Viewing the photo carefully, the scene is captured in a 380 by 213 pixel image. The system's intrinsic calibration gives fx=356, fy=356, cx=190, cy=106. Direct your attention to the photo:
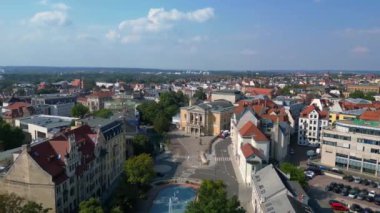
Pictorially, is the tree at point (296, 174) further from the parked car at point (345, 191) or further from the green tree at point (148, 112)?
the green tree at point (148, 112)

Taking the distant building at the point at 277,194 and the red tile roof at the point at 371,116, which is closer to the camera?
the distant building at the point at 277,194

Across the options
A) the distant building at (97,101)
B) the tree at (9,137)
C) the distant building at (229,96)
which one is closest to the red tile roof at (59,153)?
the tree at (9,137)

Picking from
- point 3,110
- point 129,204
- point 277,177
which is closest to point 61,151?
A: point 129,204

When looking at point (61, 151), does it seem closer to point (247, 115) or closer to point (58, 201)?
point (58, 201)

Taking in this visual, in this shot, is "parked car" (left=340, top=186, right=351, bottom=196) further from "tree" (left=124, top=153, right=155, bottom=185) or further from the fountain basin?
"tree" (left=124, top=153, right=155, bottom=185)

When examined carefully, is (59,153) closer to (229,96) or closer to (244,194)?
(244,194)
